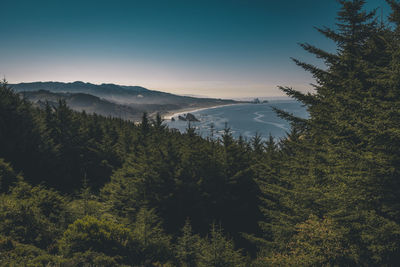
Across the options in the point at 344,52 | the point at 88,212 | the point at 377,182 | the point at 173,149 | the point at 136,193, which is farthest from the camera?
the point at 173,149

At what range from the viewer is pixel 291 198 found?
10.3 metres

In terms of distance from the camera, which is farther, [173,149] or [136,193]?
[173,149]

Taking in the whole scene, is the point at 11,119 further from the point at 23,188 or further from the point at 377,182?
the point at 377,182

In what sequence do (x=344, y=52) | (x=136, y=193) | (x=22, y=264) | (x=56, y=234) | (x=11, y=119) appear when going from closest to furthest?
(x=22, y=264)
(x=344, y=52)
(x=56, y=234)
(x=136, y=193)
(x=11, y=119)

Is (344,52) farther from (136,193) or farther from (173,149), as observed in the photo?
(136,193)

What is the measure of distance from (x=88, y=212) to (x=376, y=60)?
56.8ft

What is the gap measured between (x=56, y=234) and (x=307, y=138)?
572 inches

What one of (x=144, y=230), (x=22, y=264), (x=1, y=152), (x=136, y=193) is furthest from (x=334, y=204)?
(x=1, y=152)

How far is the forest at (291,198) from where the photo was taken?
6527mm

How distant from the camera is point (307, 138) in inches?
423

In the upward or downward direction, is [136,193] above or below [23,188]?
below

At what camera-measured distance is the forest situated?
21.4 feet

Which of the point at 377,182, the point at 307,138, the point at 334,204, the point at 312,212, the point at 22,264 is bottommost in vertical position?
the point at 22,264

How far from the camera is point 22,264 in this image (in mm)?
7074
